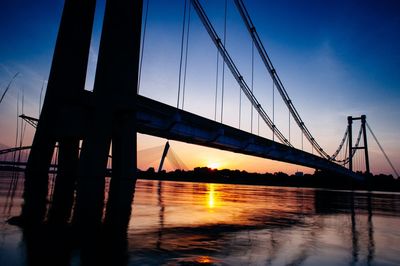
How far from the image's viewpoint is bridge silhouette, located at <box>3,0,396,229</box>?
55.5ft

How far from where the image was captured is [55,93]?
26.7m

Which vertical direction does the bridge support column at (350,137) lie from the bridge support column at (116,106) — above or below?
above

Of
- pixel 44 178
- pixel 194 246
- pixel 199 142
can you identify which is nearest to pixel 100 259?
pixel 194 246

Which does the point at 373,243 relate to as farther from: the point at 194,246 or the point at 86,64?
the point at 86,64

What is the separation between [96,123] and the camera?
1875 cm

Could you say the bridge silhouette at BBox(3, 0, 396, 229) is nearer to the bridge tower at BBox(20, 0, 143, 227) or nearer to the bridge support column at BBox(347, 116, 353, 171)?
the bridge tower at BBox(20, 0, 143, 227)

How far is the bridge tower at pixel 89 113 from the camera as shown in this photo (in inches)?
707

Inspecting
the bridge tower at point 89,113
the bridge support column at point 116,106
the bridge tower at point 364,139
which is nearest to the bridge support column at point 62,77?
the bridge tower at point 89,113

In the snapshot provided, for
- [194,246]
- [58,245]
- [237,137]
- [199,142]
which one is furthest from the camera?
[237,137]

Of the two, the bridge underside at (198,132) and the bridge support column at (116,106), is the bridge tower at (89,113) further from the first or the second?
the bridge underside at (198,132)

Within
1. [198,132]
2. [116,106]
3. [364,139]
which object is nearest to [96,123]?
[116,106]

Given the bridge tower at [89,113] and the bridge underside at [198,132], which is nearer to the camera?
the bridge tower at [89,113]

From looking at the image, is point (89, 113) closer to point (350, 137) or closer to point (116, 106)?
point (116, 106)

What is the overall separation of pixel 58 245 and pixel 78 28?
25602 mm
